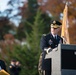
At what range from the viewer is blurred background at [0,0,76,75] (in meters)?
26.2

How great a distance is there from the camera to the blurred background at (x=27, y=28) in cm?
2623

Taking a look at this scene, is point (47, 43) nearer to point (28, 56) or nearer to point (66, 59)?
point (66, 59)

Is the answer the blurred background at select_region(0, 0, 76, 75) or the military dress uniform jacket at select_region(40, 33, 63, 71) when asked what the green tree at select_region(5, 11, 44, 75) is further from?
the military dress uniform jacket at select_region(40, 33, 63, 71)

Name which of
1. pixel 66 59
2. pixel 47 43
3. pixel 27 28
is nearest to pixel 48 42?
pixel 47 43

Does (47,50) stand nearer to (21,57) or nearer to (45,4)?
(21,57)

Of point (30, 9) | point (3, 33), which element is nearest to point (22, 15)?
point (30, 9)

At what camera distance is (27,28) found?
4706cm

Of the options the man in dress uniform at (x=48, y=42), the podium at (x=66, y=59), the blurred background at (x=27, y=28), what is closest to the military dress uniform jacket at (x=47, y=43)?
the man in dress uniform at (x=48, y=42)

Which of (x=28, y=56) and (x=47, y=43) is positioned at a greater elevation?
(x=47, y=43)

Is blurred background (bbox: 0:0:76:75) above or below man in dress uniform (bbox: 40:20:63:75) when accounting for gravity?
below

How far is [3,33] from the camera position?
155ft

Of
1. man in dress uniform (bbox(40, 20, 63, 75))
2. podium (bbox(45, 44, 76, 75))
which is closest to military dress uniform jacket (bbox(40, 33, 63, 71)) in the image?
man in dress uniform (bbox(40, 20, 63, 75))

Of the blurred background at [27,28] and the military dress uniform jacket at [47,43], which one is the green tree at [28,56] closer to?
the blurred background at [27,28]

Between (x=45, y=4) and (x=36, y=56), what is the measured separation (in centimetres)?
1246
